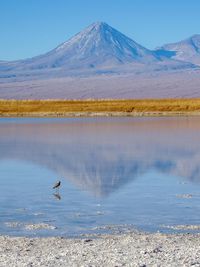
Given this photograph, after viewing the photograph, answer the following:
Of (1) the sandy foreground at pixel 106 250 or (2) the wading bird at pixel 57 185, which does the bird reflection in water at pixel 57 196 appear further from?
(1) the sandy foreground at pixel 106 250

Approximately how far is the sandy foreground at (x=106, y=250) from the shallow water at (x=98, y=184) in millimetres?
626

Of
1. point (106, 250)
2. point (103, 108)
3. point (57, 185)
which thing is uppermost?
point (103, 108)

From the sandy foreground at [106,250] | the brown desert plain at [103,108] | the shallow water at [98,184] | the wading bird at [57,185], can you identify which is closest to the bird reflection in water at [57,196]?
the shallow water at [98,184]

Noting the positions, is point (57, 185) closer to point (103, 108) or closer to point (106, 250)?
point (106, 250)

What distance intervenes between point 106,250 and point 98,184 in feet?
20.9

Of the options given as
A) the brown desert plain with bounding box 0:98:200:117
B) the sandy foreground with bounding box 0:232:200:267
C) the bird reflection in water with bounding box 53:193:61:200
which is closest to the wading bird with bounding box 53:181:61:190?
the bird reflection in water with bounding box 53:193:61:200

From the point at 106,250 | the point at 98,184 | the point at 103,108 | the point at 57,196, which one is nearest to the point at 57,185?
the point at 57,196

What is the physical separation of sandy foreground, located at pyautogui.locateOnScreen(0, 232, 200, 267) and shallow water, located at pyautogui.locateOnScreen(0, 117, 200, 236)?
24.7 inches

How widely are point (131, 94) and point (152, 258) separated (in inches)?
4585

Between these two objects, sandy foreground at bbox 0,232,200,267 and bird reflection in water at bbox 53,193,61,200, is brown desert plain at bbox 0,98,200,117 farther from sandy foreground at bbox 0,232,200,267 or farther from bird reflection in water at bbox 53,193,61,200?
sandy foreground at bbox 0,232,200,267

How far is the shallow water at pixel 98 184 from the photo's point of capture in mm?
12367

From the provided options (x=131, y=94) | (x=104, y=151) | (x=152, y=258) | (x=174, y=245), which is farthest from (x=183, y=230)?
(x=131, y=94)

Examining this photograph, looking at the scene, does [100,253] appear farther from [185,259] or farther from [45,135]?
[45,135]

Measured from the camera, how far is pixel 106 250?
398 inches
